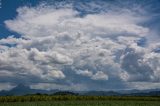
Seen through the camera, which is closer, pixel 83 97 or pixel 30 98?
pixel 30 98

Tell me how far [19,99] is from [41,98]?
25.7 ft

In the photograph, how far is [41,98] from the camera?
109500mm

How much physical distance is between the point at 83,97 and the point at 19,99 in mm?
26162

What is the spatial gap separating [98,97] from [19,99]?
34.0 m

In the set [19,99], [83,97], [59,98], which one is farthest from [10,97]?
[83,97]

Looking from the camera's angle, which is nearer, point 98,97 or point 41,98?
point 41,98

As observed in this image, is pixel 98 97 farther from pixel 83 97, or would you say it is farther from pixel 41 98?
pixel 41 98

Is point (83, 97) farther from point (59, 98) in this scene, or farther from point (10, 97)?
point (10, 97)

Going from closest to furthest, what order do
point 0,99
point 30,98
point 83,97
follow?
point 0,99 → point 30,98 → point 83,97

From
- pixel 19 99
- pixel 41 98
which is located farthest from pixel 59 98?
pixel 19 99

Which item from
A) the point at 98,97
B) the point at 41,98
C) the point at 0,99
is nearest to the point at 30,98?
the point at 41,98

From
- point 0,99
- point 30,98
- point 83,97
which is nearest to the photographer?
point 0,99

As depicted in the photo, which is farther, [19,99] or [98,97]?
[98,97]

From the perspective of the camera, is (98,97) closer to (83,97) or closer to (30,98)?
(83,97)
